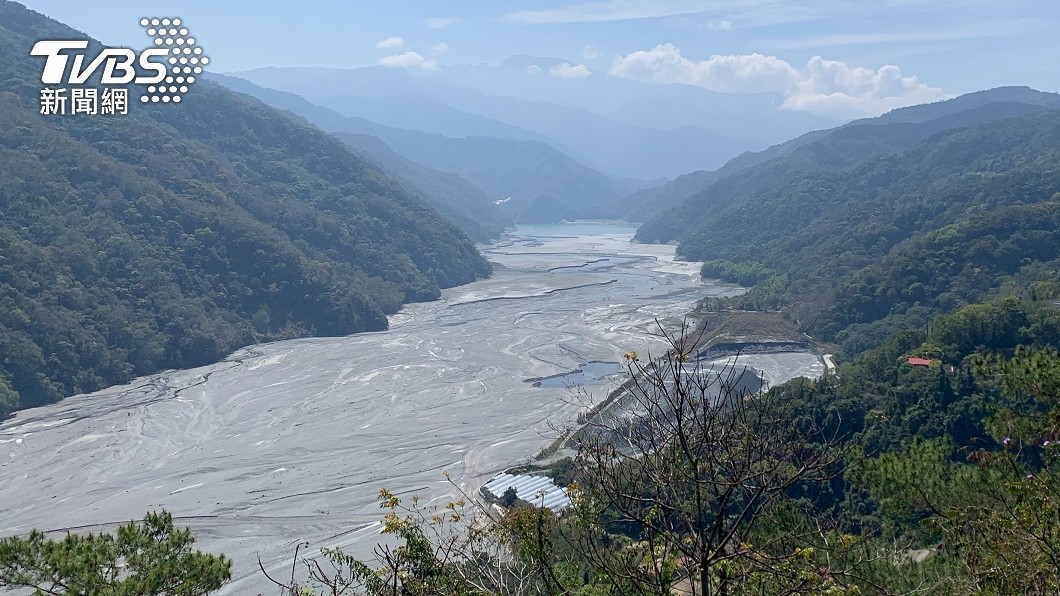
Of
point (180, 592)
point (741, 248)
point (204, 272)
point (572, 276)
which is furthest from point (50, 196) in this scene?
point (741, 248)

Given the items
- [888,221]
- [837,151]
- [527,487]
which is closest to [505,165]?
[837,151]

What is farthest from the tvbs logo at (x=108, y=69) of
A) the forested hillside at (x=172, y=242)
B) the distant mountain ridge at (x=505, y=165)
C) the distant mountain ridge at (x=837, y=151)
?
the distant mountain ridge at (x=505, y=165)

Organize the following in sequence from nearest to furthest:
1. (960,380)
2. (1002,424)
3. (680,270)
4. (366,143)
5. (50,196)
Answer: (1002,424)
(960,380)
(50,196)
(680,270)
(366,143)

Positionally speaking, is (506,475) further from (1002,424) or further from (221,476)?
(1002,424)

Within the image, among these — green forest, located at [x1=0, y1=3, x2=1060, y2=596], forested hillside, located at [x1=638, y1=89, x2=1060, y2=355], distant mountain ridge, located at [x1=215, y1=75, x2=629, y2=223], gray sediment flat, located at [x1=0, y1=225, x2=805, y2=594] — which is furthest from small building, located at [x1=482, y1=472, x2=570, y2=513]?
distant mountain ridge, located at [x1=215, y1=75, x2=629, y2=223]

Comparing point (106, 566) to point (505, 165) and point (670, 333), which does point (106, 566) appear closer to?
point (670, 333)

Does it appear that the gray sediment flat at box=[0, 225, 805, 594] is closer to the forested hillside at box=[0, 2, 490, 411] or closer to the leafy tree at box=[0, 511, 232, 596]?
Answer: the forested hillside at box=[0, 2, 490, 411]
